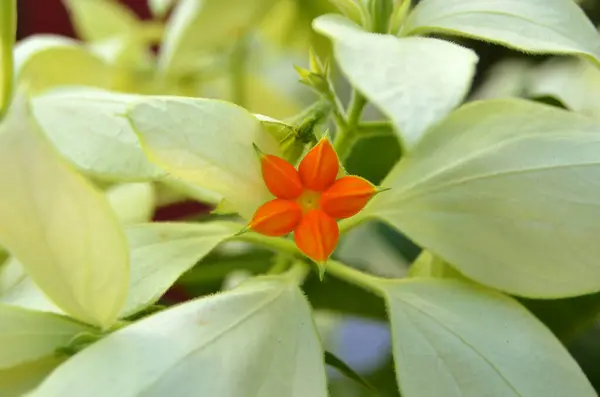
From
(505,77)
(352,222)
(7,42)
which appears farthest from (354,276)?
(505,77)

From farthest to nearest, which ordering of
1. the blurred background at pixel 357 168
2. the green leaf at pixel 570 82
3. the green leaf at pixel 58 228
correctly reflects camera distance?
the green leaf at pixel 570 82
the blurred background at pixel 357 168
the green leaf at pixel 58 228

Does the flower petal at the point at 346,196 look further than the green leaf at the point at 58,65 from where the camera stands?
No

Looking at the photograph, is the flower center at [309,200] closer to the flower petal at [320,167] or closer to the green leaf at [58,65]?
the flower petal at [320,167]

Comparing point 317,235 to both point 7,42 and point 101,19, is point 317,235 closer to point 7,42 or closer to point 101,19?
point 7,42

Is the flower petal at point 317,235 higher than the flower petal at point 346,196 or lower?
lower

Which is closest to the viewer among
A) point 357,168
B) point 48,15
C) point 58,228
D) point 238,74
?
point 58,228

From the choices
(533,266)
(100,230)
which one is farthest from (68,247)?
(533,266)

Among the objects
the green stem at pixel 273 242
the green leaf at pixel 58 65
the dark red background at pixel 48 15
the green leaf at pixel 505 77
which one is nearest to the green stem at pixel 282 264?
the green stem at pixel 273 242
